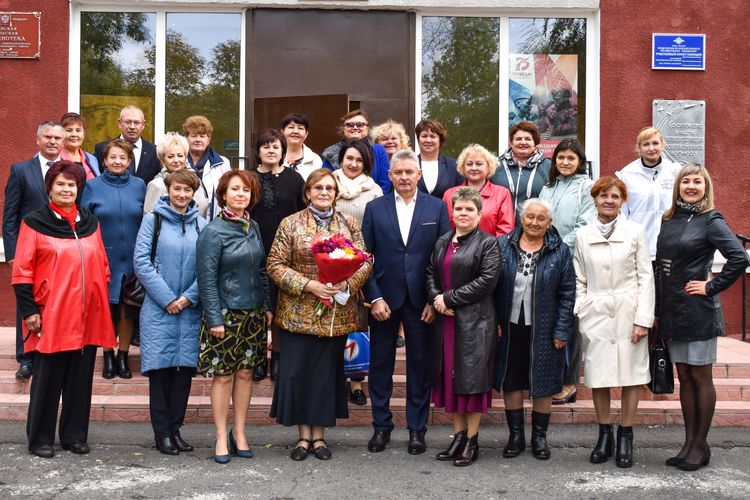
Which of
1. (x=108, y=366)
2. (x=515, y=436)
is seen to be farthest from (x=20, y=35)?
(x=515, y=436)

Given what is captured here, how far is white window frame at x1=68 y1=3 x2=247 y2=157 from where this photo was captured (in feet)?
30.2

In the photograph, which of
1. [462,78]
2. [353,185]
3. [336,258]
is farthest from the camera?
[462,78]

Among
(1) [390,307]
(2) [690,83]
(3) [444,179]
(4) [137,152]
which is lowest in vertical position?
(1) [390,307]

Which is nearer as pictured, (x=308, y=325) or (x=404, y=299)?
(x=308, y=325)

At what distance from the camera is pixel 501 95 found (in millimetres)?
9531

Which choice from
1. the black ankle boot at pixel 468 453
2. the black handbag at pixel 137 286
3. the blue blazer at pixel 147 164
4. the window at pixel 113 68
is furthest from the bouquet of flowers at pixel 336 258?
the window at pixel 113 68

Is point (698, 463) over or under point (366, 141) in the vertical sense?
under

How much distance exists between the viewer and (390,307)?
5742mm

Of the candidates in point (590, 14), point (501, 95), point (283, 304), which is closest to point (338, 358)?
point (283, 304)

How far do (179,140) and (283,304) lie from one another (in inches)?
71.1

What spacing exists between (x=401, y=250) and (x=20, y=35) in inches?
219

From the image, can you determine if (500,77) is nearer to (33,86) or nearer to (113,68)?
(113,68)

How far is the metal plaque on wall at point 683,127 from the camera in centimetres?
912

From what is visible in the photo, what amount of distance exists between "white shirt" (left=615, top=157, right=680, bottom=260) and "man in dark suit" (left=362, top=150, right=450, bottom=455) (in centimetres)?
219
